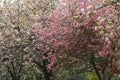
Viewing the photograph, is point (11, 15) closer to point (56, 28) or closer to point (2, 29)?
point (2, 29)

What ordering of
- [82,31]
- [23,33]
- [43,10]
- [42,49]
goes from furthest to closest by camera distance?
[43,10] → [23,33] → [42,49] → [82,31]

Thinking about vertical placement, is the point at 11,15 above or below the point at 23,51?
above

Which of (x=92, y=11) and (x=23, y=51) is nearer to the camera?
(x=92, y=11)

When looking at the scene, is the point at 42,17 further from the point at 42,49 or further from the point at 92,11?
the point at 92,11

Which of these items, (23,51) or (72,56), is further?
(23,51)

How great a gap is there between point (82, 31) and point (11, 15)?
7.52 metres

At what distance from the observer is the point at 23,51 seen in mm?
16969

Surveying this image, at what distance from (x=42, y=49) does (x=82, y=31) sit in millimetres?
4969

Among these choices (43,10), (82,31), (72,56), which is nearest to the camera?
(82,31)

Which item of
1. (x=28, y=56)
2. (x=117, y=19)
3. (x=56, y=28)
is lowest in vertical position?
(x=28, y=56)

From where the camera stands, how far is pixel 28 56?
1670cm

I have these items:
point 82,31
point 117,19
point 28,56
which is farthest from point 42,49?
point 117,19

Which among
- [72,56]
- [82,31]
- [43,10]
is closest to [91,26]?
[82,31]

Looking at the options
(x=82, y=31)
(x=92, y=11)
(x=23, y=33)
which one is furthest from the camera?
(x=23, y=33)
